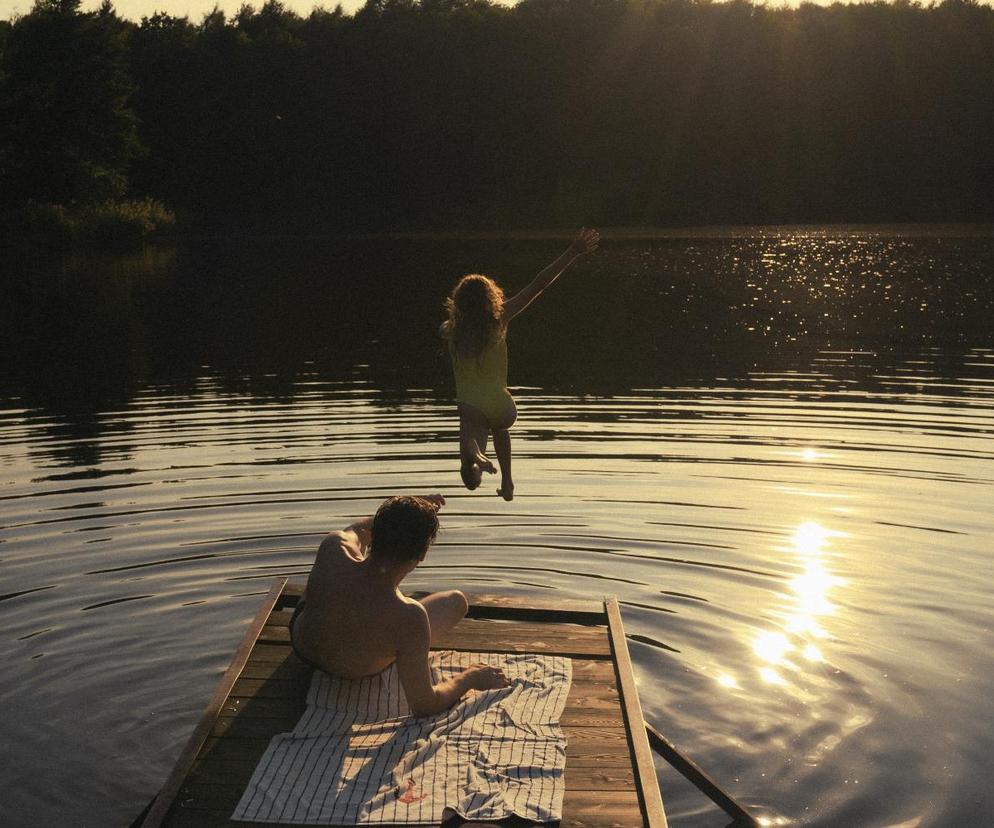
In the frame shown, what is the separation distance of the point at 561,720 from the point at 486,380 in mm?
3565

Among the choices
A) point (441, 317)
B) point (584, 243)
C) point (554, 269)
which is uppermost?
point (584, 243)

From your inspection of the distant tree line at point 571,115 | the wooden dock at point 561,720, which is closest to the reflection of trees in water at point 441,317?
the wooden dock at point 561,720

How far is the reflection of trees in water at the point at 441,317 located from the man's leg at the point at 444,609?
2691mm

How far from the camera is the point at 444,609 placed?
8.57 meters

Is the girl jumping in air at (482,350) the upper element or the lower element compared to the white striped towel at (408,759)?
upper

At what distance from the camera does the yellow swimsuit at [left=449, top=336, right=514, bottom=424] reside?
33.6 feet

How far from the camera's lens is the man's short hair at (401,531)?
23.0 ft

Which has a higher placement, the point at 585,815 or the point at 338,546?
the point at 338,546

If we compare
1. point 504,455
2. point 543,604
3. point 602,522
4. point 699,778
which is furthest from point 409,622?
point 602,522

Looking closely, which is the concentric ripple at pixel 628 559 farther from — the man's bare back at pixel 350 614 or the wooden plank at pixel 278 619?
the man's bare back at pixel 350 614

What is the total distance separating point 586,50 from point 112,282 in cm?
6312

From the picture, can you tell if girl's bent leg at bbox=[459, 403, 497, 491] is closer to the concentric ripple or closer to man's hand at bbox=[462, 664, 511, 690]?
the concentric ripple

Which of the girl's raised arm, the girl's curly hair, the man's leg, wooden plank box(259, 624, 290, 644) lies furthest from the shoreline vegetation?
the man's leg

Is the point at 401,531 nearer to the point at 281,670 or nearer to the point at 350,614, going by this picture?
Result: the point at 350,614
